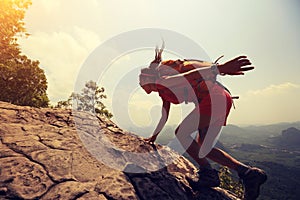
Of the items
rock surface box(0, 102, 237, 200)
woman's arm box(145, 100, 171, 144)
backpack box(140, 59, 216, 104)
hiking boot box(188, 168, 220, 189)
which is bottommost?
hiking boot box(188, 168, 220, 189)

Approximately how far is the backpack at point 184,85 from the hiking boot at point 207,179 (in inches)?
55.9

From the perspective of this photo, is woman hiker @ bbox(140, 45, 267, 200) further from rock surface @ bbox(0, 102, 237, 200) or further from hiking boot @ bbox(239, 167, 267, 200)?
rock surface @ bbox(0, 102, 237, 200)

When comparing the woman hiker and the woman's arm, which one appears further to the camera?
the woman's arm

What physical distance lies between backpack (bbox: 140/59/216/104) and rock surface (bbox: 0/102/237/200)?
1436 mm

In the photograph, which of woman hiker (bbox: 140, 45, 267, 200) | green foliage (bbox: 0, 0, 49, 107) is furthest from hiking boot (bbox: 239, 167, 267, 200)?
green foliage (bbox: 0, 0, 49, 107)

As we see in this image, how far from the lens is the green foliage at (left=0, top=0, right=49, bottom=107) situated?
13758 millimetres

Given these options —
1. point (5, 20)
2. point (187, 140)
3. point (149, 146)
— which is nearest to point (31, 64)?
point (5, 20)

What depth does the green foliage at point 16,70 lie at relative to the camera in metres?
13.8

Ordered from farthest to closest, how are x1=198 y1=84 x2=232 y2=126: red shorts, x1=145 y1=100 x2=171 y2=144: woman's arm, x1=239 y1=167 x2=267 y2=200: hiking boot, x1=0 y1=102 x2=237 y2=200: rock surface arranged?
x1=145 y1=100 x2=171 y2=144: woman's arm → x1=198 y1=84 x2=232 y2=126: red shorts → x1=239 y1=167 x2=267 y2=200: hiking boot → x1=0 y1=102 x2=237 y2=200: rock surface

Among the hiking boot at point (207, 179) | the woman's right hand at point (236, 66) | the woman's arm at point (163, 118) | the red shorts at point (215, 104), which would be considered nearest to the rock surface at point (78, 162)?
the hiking boot at point (207, 179)

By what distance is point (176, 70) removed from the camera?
394 cm

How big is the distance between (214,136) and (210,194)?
111 cm

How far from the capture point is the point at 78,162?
11.1 ft

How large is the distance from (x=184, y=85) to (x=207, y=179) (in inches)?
74.4
